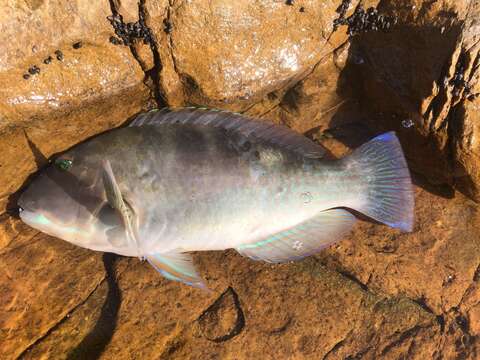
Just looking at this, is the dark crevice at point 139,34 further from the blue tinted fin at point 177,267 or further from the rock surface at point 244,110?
the blue tinted fin at point 177,267

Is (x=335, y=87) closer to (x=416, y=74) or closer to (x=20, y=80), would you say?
(x=416, y=74)

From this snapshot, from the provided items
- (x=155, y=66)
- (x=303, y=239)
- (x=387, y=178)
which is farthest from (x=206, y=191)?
(x=387, y=178)

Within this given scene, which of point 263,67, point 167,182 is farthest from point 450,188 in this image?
point 167,182

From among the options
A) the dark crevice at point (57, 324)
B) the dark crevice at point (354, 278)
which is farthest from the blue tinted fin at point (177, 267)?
the dark crevice at point (354, 278)

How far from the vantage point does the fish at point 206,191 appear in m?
2.53

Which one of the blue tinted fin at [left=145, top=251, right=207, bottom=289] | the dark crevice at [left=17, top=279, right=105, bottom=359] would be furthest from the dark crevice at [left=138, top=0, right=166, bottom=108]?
the dark crevice at [left=17, top=279, right=105, bottom=359]

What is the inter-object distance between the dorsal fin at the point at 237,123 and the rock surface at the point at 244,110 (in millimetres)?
171

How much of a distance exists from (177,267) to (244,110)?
1.32m

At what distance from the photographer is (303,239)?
2.85m

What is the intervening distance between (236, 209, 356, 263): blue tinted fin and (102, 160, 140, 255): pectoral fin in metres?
0.74

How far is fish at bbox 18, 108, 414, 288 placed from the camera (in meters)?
2.53

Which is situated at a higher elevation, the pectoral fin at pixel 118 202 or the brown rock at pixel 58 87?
the brown rock at pixel 58 87

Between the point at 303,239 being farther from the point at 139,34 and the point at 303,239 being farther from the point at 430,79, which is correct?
the point at 139,34

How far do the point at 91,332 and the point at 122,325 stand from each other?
0.22 m
